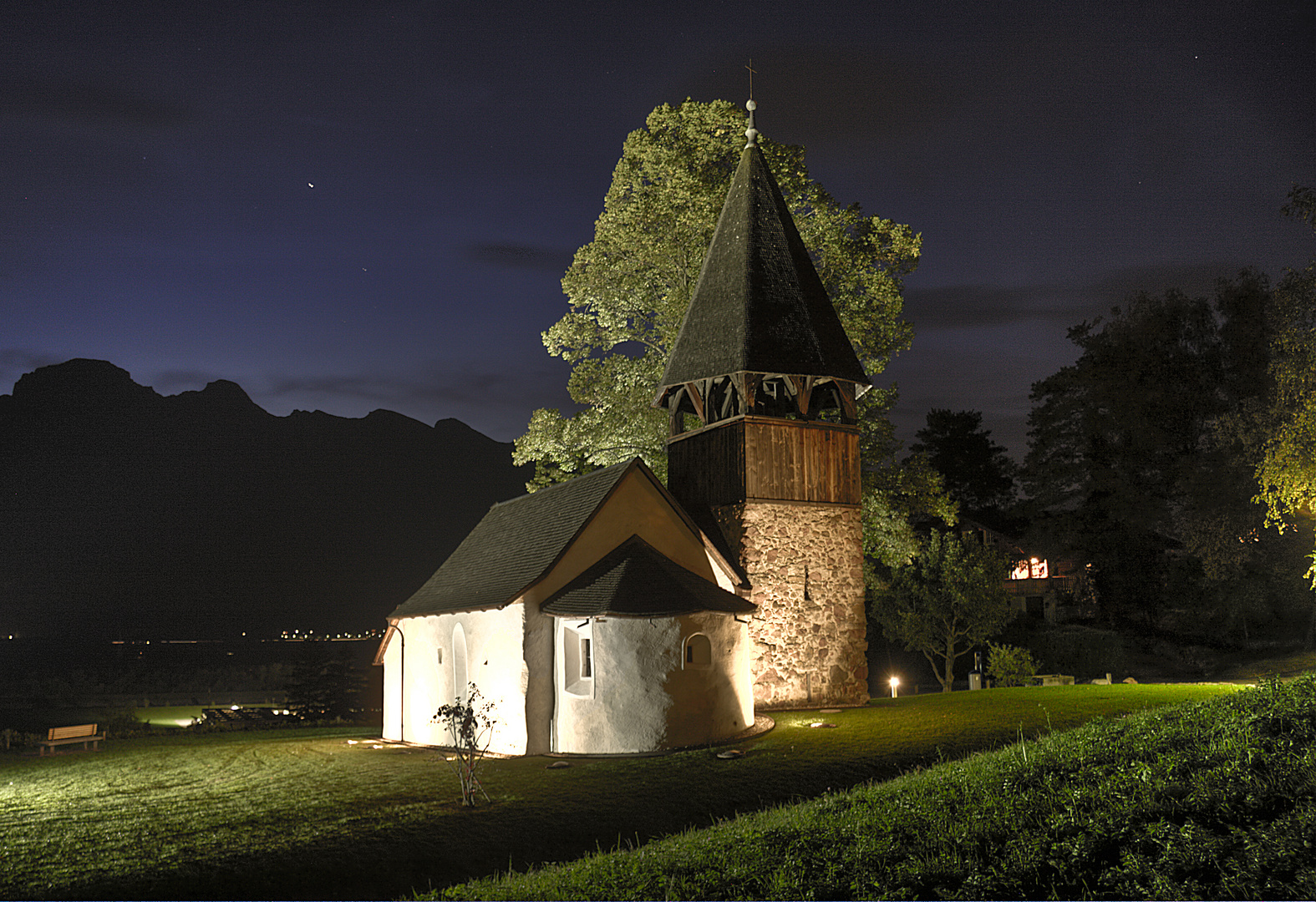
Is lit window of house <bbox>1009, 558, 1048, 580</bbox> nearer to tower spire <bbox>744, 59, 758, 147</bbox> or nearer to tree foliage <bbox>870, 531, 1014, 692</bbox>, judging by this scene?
tree foliage <bbox>870, 531, 1014, 692</bbox>

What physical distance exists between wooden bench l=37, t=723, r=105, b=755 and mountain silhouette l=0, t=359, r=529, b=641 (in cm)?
10154

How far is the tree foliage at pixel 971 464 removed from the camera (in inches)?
2438

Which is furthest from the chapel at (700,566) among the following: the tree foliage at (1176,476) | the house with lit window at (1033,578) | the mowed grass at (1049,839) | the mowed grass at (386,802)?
the house with lit window at (1033,578)

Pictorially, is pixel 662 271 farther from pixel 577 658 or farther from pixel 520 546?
pixel 577 658

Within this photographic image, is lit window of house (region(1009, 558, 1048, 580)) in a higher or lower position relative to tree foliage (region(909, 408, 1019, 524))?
lower

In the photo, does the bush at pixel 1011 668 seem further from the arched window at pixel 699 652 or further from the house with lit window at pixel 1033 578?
the house with lit window at pixel 1033 578

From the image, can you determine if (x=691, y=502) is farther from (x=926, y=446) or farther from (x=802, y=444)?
(x=926, y=446)

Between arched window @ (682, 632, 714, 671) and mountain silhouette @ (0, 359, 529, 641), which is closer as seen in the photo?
arched window @ (682, 632, 714, 671)

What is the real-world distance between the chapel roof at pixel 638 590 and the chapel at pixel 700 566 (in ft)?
0.18

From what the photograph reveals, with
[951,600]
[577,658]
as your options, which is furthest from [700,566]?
[951,600]

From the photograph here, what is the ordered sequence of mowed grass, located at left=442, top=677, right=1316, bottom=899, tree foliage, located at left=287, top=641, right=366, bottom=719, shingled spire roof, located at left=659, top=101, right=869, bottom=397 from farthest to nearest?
1. tree foliage, located at left=287, top=641, right=366, bottom=719
2. shingled spire roof, located at left=659, top=101, right=869, bottom=397
3. mowed grass, located at left=442, top=677, right=1316, bottom=899

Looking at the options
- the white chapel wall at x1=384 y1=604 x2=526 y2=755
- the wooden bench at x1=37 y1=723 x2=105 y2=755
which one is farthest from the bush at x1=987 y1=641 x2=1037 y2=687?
the wooden bench at x1=37 y1=723 x2=105 y2=755

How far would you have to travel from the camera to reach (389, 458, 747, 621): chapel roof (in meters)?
19.4

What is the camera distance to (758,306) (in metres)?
24.0
